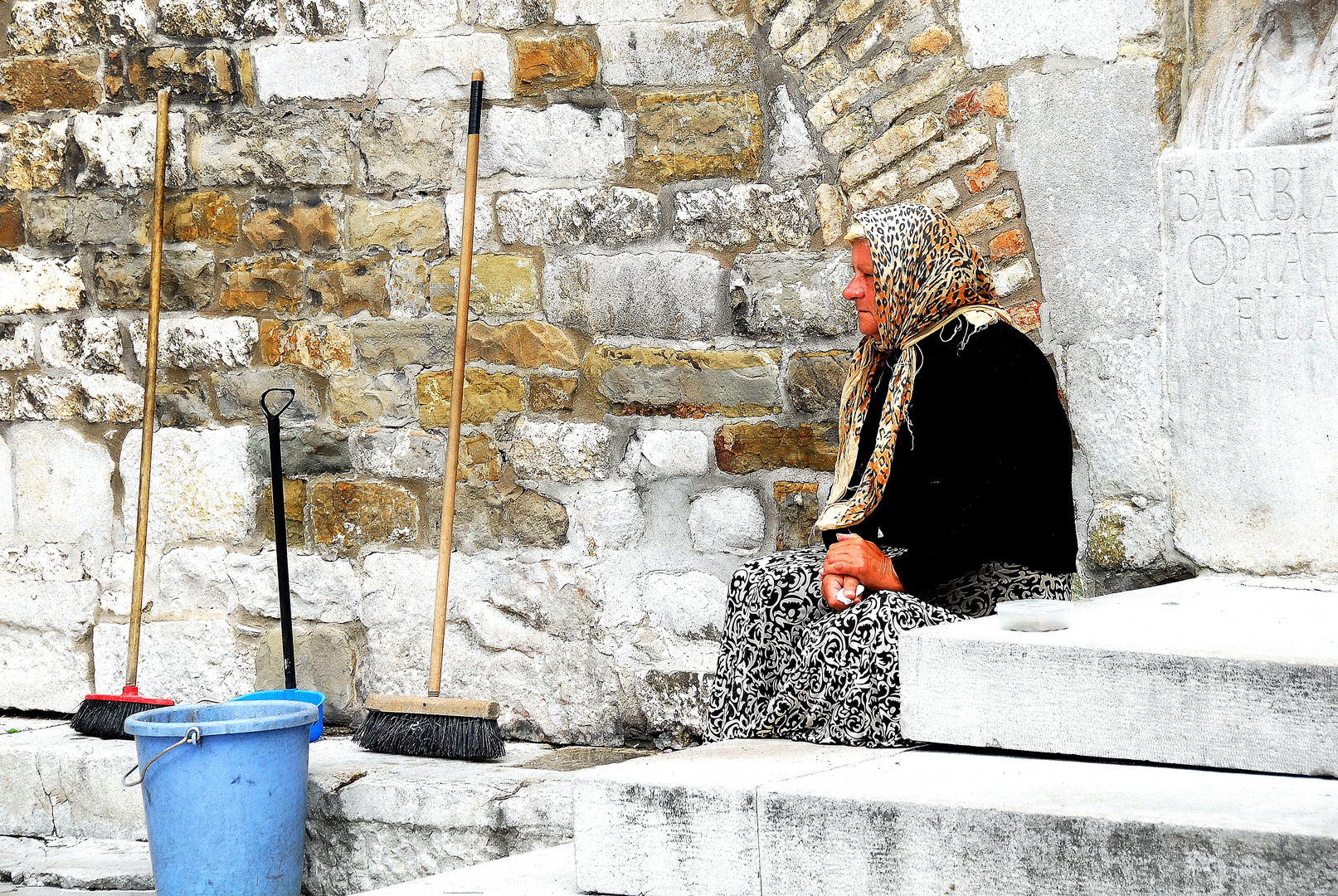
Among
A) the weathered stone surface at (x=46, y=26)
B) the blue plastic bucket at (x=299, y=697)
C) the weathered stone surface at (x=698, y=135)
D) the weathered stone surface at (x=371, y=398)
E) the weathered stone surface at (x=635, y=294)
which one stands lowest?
the blue plastic bucket at (x=299, y=697)

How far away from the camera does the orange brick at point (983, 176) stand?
11.6 feet

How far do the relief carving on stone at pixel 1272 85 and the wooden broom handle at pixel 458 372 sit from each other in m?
1.68

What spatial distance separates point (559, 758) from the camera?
3828 millimetres

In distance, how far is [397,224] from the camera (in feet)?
13.4

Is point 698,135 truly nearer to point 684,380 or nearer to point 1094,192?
point 684,380

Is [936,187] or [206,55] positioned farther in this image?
[206,55]

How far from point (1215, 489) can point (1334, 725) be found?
1.09 metres

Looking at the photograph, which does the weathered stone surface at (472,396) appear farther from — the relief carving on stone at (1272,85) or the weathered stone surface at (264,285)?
the relief carving on stone at (1272,85)

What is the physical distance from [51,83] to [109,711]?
5.75 ft

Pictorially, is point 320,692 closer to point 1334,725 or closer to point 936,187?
point 936,187

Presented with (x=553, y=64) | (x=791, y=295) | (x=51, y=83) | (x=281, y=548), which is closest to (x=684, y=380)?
(x=791, y=295)

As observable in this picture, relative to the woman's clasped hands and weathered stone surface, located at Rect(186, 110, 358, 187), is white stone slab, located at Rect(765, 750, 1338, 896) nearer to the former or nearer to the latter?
the woman's clasped hands

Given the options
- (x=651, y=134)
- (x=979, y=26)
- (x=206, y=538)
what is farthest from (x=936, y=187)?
(x=206, y=538)

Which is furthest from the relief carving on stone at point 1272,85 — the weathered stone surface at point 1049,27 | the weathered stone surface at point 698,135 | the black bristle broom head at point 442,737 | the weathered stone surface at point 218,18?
the weathered stone surface at point 218,18
